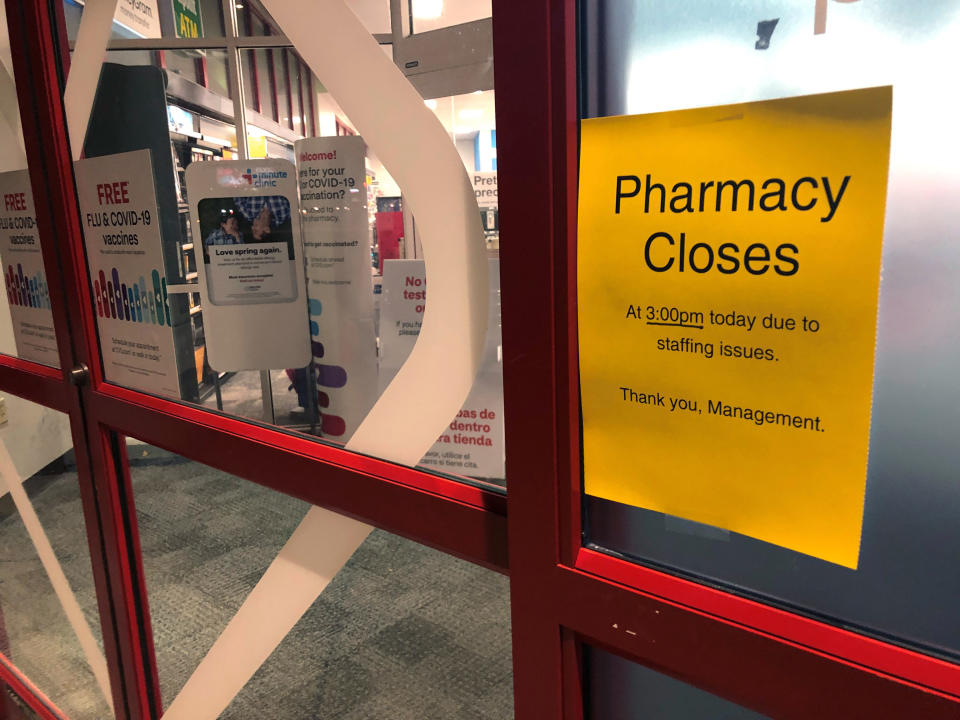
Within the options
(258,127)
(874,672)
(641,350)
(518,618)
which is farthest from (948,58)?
(258,127)

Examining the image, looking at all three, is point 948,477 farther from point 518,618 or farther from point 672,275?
point 518,618

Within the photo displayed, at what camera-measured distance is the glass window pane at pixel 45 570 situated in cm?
176

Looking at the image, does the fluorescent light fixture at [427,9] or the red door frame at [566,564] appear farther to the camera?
the fluorescent light fixture at [427,9]

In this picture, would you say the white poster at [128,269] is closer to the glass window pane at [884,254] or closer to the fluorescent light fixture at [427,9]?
the fluorescent light fixture at [427,9]

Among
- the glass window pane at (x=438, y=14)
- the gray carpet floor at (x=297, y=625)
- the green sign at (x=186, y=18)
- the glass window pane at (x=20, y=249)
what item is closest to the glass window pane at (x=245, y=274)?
the glass window pane at (x=438, y=14)

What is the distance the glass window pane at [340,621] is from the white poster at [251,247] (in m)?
0.44

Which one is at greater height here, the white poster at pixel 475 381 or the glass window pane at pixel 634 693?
the white poster at pixel 475 381

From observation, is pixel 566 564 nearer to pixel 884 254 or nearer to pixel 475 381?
pixel 475 381

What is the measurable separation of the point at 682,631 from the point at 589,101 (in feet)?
1.52

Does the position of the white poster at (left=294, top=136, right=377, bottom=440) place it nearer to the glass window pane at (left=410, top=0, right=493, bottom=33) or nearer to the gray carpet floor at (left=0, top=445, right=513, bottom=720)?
the glass window pane at (left=410, top=0, right=493, bottom=33)

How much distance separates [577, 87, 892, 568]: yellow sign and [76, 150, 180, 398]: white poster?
2.90 ft

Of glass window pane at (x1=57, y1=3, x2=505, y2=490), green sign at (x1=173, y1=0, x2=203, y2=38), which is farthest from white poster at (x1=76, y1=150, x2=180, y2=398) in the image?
green sign at (x1=173, y1=0, x2=203, y2=38)

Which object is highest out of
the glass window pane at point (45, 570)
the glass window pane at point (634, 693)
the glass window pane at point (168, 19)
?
the glass window pane at point (168, 19)

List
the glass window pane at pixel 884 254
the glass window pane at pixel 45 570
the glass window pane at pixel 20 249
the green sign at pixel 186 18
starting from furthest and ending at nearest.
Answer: the green sign at pixel 186 18, the glass window pane at pixel 45 570, the glass window pane at pixel 20 249, the glass window pane at pixel 884 254
